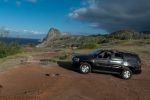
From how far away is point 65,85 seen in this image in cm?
1627

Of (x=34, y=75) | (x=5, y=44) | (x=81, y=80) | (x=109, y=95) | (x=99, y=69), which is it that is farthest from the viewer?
(x=5, y=44)

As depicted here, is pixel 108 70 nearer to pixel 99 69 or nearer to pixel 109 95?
pixel 99 69

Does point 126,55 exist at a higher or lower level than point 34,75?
higher

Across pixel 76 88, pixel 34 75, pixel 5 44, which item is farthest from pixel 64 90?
pixel 5 44

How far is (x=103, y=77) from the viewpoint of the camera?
61.5 ft

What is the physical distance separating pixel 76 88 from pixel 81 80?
5.72 feet

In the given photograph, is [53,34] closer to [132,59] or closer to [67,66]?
[67,66]

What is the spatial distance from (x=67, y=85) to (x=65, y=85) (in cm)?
11

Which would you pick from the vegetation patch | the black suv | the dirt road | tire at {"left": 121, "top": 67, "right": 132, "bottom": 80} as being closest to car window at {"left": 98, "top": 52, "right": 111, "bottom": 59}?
the black suv

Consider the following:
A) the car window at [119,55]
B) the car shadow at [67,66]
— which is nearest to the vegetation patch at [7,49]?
the car shadow at [67,66]

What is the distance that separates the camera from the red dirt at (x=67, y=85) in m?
14.3

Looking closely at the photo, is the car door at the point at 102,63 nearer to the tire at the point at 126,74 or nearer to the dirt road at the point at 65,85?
the dirt road at the point at 65,85

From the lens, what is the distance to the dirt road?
561 inches

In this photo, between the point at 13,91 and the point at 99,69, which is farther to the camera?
the point at 99,69
